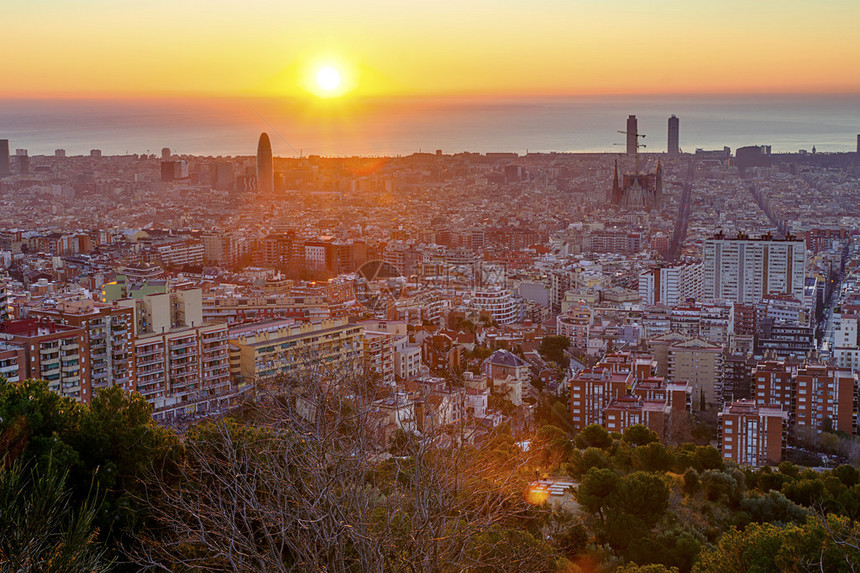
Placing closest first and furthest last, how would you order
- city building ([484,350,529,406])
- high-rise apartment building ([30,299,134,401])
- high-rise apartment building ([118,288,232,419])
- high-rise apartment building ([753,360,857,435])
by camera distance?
high-rise apartment building ([30,299,134,401]), high-rise apartment building ([118,288,232,419]), high-rise apartment building ([753,360,857,435]), city building ([484,350,529,406])

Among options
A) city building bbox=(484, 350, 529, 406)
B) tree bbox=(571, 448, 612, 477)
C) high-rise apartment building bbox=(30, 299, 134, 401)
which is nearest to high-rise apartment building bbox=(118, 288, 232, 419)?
high-rise apartment building bbox=(30, 299, 134, 401)

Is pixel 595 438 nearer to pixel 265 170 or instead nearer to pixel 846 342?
pixel 846 342

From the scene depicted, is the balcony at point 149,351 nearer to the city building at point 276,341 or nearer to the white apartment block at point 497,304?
the city building at point 276,341

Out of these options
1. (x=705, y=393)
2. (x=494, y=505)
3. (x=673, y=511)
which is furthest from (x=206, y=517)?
(x=705, y=393)

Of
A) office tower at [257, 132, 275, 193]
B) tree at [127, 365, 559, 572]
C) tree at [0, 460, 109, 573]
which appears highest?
office tower at [257, 132, 275, 193]

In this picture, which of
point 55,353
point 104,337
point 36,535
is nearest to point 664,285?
point 104,337

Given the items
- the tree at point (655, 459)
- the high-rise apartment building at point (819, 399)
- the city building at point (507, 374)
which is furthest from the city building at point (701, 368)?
the tree at point (655, 459)

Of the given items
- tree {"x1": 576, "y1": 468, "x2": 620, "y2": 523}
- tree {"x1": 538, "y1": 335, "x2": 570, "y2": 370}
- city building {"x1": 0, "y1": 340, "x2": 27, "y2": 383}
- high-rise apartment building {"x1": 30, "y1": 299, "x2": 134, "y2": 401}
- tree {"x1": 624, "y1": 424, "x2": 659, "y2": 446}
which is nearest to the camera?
tree {"x1": 576, "y1": 468, "x2": 620, "y2": 523}

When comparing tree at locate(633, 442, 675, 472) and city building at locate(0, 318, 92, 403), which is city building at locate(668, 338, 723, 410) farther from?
city building at locate(0, 318, 92, 403)
